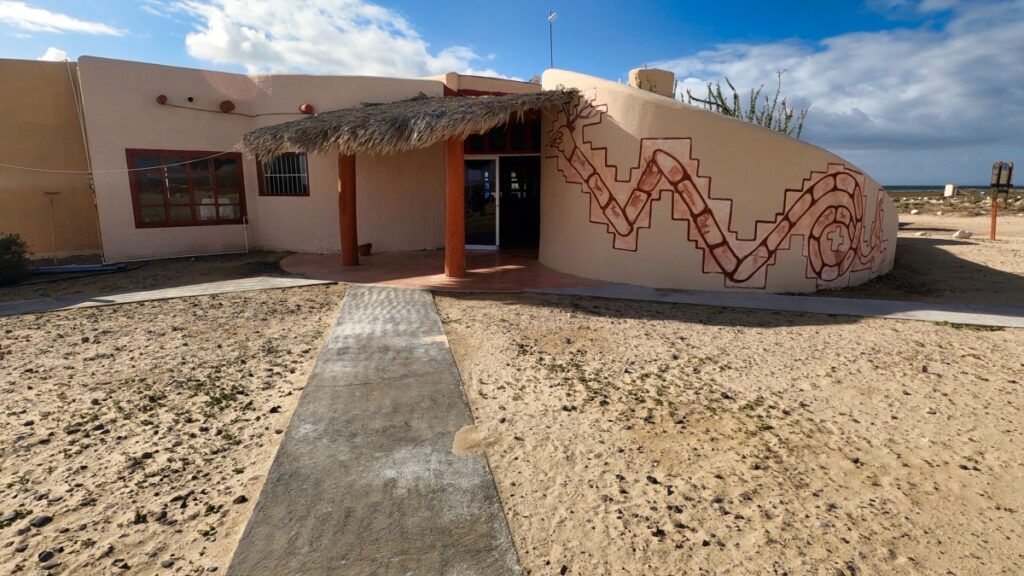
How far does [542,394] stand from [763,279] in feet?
18.0

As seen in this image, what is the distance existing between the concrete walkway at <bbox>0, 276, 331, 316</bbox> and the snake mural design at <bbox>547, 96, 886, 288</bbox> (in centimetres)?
509

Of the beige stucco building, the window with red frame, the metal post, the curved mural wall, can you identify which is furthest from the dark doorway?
the metal post

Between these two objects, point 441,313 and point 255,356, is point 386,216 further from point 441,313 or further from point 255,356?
point 255,356

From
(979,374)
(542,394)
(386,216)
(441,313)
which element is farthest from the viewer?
(386,216)

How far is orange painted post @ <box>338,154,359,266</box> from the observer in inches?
404

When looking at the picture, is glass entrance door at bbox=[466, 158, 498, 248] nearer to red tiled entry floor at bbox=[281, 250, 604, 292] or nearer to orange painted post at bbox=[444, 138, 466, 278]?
red tiled entry floor at bbox=[281, 250, 604, 292]

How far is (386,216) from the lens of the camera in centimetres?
1244

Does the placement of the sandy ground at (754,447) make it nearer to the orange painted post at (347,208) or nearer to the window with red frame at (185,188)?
the orange painted post at (347,208)

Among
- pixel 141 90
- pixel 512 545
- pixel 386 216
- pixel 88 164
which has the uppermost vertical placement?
pixel 141 90

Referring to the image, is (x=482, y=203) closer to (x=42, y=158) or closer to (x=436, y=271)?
(x=436, y=271)

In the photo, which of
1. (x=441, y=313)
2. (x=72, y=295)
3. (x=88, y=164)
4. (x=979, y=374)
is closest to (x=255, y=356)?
(x=441, y=313)

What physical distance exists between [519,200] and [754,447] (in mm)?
10100

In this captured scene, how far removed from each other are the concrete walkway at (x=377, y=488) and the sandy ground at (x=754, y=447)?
20 cm

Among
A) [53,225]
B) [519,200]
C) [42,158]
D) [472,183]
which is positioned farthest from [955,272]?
[42,158]
